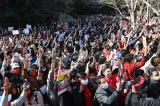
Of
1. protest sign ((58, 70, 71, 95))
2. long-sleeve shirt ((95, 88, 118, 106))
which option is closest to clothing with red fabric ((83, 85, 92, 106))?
protest sign ((58, 70, 71, 95))

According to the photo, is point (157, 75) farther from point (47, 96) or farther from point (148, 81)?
point (47, 96)

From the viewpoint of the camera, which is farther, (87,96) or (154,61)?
(154,61)

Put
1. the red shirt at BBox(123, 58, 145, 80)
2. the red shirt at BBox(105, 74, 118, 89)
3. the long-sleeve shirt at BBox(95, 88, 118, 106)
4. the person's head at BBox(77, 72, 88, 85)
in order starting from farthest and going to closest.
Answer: the red shirt at BBox(123, 58, 145, 80), the person's head at BBox(77, 72, 88, 85), the red shirt at BBox(105, 74, 118, 89), the long-sleeve shirt at BBox(95, 88, 118, 106)

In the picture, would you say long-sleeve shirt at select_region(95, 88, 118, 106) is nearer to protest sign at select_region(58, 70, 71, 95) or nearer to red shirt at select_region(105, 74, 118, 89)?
red shirt at select_region(105, 74, 118, 89)

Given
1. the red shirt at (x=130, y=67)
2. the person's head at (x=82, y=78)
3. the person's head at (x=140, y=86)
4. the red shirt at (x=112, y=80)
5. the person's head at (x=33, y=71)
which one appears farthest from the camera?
the red shirt at (x=130, y=67)

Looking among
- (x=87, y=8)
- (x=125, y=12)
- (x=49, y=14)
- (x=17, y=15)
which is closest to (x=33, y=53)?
(x=17, y=15)

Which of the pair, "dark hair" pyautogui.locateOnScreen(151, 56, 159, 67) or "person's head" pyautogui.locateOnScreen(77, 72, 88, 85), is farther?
"dark hair" pyautogui.locateOnScreen(151, 56, 159, 67)

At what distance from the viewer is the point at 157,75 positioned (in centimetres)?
905

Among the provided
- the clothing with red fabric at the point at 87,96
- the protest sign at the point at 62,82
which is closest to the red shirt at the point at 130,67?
the clothing with red fabric at the point at 87,96

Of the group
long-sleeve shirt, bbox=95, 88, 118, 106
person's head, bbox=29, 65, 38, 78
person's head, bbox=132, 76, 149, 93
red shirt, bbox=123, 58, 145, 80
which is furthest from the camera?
red shirt, bbox=123, 58, 145, 80

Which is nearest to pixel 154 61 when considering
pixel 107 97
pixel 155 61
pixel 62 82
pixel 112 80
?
pixel 155 61

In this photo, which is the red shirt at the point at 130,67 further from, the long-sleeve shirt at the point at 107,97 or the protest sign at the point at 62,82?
the long-sleeve shirt at the point at 107,97

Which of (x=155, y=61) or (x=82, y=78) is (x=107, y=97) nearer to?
(x=82, y=78)

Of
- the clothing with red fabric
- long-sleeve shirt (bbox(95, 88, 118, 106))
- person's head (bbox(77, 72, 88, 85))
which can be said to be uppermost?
person's head (bbox(77, 72, 88, 85))
